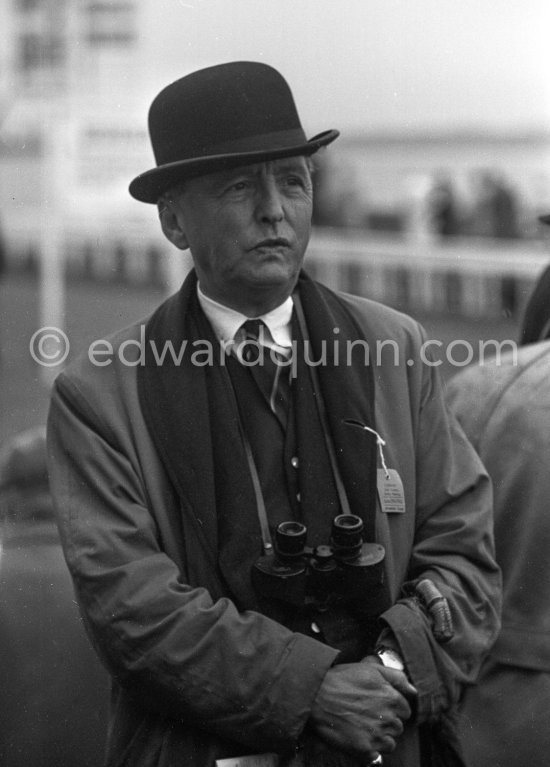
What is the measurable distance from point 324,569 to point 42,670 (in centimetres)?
103

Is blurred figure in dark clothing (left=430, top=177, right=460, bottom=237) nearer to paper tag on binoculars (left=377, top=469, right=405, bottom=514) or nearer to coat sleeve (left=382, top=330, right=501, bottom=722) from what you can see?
coat sleeve (left=382, top=330, right=501, bottom=722)

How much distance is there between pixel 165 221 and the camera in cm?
230

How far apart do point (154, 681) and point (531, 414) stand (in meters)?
1.21

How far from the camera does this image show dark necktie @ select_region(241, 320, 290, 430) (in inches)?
86.4

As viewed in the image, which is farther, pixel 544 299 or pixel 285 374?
pixel 544 299

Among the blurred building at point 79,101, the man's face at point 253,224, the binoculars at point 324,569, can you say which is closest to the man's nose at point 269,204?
the man's face at point 253,224

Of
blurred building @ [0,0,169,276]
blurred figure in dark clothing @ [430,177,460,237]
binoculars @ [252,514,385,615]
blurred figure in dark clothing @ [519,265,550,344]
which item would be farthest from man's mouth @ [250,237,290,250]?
blurred figure in dark clothing @ [430,177,460,237]

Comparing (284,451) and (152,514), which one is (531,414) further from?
(152,514)

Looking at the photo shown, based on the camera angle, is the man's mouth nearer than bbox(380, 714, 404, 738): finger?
No

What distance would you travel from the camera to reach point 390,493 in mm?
2174

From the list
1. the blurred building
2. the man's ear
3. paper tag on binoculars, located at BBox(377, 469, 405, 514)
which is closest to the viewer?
paper tag on binoculars, located at BBox(377, 469, 405, 514)

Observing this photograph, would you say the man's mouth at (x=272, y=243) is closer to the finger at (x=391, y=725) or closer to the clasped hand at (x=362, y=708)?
the clasped hand at (x=362, y=708)

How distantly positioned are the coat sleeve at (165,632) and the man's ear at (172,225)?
514 mm

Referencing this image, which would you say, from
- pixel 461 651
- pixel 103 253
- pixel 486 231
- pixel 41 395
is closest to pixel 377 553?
pixel 461 651
